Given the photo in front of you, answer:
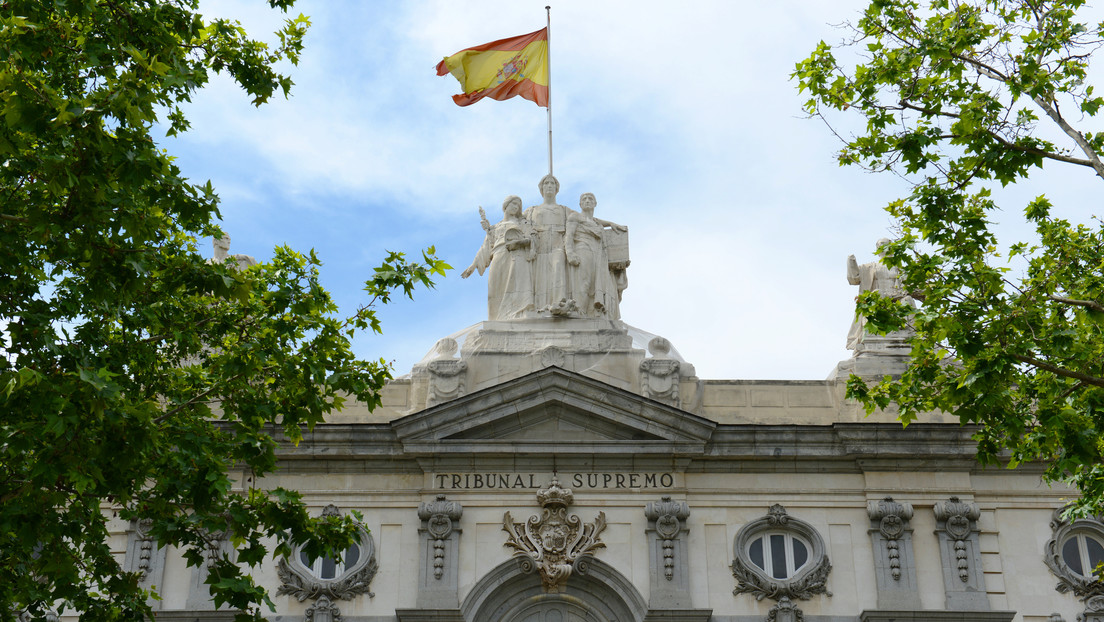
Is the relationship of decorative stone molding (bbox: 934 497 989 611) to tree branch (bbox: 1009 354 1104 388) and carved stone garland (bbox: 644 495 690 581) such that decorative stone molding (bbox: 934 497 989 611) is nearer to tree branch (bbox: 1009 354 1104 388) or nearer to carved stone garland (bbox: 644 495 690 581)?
carved stone garland (bbox: 644 495 690 581)

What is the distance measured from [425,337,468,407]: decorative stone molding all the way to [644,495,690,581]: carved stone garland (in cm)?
378

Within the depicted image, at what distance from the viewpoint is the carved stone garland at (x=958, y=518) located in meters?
22.9

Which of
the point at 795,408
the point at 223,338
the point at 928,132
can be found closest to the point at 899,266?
the point at 928,132

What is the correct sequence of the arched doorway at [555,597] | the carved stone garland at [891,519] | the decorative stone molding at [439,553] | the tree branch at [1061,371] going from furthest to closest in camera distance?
the carved stone garland at [891,519], the arched doorway at [555,597], the decorative stone molding at [439,553], the tree branch at [1061,371]

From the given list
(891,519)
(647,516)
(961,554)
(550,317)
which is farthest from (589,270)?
(961,554)

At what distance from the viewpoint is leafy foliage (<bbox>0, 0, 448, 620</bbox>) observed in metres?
14.5

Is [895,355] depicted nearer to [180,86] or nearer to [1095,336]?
[1095,336]

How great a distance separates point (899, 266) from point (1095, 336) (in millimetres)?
2432

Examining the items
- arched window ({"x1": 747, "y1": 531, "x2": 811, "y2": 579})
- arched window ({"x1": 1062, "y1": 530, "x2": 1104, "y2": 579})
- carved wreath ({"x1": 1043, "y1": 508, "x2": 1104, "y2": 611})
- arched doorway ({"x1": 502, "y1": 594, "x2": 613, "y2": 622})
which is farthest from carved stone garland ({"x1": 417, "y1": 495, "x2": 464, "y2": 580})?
arched window ({"x1": 1062, "y1": 530, "x2": 1104, "y2": 579})

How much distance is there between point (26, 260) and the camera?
15.2 m

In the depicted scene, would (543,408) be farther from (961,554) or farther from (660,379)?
(961,554)

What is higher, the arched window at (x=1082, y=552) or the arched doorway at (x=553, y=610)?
the arched window at (x=1082, y=552)

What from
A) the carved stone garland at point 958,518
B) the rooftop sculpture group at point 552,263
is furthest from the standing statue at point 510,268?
the carved stone garland at point 958,518

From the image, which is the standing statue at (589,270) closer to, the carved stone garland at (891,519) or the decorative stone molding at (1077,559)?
the carved stone garland at (891,519)
